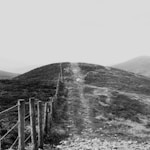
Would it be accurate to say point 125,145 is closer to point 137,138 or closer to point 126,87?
point 137,138

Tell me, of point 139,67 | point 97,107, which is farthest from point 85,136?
point 139,67

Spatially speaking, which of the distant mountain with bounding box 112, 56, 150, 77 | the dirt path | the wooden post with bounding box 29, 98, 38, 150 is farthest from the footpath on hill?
the distant mountain with bounding box 112, 56, 150, 77

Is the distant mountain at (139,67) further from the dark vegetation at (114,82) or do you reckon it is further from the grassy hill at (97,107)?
the grassy hill at (97,107)

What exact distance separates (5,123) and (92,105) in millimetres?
13047

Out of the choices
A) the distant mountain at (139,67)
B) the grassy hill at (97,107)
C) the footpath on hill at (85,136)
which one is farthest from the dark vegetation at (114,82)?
the distant mountain at (139,67)

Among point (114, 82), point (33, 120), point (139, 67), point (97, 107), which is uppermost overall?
point (139, 67)

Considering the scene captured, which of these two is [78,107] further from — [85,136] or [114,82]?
[114,82]

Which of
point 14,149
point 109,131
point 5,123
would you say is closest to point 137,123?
point 109,131

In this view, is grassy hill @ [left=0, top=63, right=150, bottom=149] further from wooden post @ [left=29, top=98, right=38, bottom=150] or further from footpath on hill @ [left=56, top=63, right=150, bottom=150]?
wooden post @ [left=29, top=98, right=38, bottom=150]

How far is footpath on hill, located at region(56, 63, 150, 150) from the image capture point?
1730 centimetres

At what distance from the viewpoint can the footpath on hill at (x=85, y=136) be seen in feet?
56.7

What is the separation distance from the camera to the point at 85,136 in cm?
2034

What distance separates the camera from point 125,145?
18156 millimetres

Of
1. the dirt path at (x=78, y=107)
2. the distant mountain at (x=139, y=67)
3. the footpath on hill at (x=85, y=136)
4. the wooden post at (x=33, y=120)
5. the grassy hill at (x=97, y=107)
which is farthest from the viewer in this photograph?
the distant mountain at (x=139, y=67)
